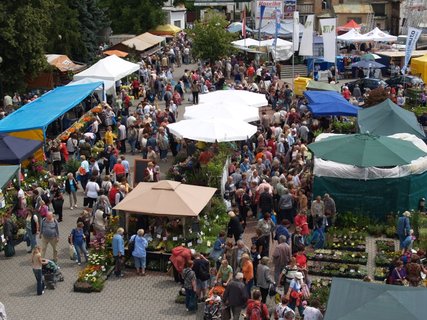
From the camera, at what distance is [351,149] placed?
19.1 m

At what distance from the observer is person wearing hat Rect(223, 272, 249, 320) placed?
13.3 meters

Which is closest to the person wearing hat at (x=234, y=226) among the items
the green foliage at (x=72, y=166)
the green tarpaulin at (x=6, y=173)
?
the green tarpaulin at (x=6, y=173)

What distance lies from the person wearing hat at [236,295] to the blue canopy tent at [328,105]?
13877mm

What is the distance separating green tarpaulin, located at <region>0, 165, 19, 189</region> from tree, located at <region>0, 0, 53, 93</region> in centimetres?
1329

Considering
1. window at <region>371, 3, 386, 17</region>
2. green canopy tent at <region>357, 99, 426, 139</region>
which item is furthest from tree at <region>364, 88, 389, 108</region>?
window at <region>371, 3, 386, 17</region>

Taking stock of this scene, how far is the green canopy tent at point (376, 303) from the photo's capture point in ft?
35.3

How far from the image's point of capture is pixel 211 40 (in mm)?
40281

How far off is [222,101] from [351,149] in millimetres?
7585

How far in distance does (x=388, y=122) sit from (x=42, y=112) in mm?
11767

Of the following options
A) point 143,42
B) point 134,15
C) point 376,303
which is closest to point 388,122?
point 376,303

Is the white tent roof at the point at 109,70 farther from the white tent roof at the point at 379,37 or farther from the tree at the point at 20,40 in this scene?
the white tent roof at the point at 379,37

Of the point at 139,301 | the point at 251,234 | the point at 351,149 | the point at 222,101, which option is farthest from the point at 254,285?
the point at 222,101

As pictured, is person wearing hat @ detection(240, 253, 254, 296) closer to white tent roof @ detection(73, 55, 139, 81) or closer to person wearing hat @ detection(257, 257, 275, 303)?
person wearing hat @ detection(257, 257, 275, 303)

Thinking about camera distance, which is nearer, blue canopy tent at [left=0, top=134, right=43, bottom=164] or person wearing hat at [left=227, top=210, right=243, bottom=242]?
person wearing hat at [left=227, top=210, right=243, bottom=242]
